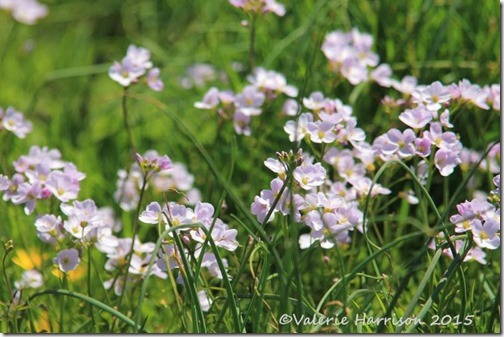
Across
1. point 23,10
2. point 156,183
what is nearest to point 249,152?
point 156,183

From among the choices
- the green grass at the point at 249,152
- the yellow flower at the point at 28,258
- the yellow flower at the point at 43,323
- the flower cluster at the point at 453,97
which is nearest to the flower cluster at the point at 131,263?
the green grass at the point at 249,152

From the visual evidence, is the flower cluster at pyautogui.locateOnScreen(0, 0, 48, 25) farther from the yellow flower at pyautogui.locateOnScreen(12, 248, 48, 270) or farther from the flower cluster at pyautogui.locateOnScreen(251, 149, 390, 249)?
the flower cluster at pyautogui.locateOnScreen(251, 149, 390, 249)

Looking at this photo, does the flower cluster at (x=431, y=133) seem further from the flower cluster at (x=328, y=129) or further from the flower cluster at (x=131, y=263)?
the flower cluster at (x=131, y=263)

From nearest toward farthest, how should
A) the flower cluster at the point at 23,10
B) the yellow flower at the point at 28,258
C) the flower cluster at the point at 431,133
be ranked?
the flower cluster at the point at 431,133
the yellow flower at the point at 28,258
the flower cluster at the point at 23,10

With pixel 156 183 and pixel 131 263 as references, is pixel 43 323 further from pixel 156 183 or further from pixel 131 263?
pixel 156 183

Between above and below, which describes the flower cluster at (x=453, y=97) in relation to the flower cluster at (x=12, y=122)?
above

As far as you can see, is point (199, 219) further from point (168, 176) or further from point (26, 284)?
point (168, 176)

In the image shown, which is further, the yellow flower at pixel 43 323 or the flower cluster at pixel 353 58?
the flower cluster at pixel 353 58
